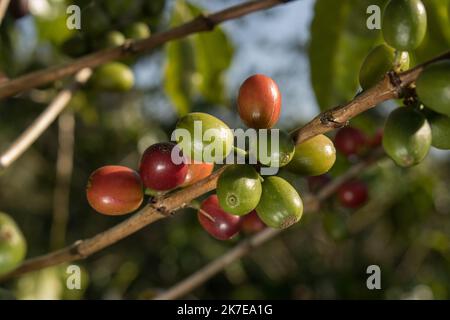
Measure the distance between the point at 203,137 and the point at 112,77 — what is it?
0.76 metres

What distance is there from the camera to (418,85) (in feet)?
1.85

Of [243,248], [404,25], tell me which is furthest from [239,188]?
[243,248]

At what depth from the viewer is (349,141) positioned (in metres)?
1.25

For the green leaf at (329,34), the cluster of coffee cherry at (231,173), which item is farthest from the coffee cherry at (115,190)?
the green leaf at (329,34)

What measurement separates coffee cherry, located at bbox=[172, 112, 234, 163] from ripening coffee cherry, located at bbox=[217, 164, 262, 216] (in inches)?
1.0

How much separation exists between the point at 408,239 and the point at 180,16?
134cm

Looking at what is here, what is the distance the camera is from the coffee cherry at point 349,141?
4.06 feet

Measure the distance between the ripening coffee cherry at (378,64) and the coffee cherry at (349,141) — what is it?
0.56 m

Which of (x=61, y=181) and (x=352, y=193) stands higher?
(x=61, y=181)

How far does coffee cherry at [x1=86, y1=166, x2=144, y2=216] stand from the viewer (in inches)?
27.9

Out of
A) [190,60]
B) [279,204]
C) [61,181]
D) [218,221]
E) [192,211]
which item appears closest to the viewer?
[279,204]

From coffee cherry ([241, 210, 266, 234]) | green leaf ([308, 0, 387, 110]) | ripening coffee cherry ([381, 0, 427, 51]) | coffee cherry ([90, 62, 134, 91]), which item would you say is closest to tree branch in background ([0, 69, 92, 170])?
coffee cherry ([90, 62, 134, 91])

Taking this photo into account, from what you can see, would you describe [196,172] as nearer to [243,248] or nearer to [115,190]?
[115,190]

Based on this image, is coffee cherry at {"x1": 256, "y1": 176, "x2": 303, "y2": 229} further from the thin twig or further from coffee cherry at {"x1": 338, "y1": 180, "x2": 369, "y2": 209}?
coffee cherry at {"x1": 338, "y1": 180, "x2": 369, "y2": 209}
